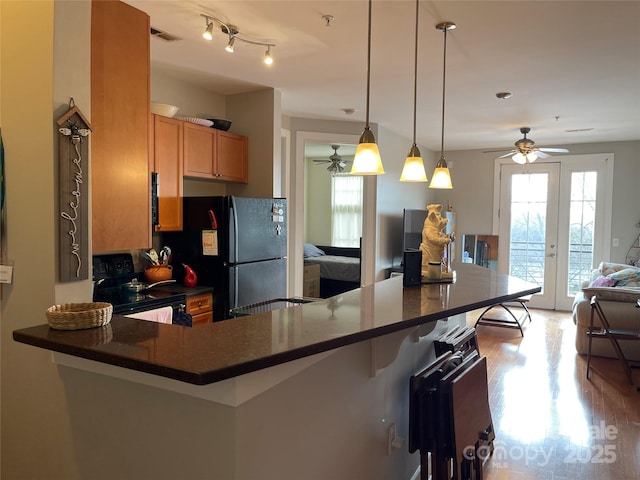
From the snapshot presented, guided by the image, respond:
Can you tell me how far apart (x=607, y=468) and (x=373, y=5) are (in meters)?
2.91

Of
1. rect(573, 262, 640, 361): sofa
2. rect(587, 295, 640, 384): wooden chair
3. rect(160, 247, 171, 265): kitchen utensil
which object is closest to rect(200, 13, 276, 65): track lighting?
rect(160, 247, 171, 265): kitchen utensil

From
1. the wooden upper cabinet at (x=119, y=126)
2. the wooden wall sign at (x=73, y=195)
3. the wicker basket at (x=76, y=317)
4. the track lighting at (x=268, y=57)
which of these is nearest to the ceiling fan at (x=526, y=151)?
the track lighting at (x=268, y=57)

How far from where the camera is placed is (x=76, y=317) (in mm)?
1355

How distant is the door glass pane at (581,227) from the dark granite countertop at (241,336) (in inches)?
225

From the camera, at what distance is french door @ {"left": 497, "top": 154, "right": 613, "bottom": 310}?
6578mm

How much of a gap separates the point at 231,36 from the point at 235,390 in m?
2.31

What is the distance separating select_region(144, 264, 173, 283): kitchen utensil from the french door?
18.4ft

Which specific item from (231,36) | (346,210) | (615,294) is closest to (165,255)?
(231,36)

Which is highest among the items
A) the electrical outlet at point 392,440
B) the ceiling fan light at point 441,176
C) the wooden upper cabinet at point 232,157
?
the wooden upper cabinet at point 232,157

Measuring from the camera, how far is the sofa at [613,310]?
4.25 m

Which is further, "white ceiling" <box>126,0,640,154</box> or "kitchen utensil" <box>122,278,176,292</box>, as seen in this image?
"kitchen utensil" <box>122,278,176,292</box>

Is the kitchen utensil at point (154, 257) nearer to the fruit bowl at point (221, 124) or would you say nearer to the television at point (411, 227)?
the fruit bowl at point (221, 124)

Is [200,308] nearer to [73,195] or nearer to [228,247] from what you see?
[228,247]

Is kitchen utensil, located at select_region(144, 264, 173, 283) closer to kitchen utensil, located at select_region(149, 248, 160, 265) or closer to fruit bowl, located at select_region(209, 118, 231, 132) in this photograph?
kitchen utensil, located at select_region(149, 248, 160, 265)
